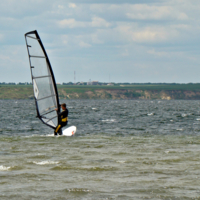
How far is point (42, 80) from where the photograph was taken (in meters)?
17.2

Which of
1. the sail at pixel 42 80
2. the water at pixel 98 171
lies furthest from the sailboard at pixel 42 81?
the water at pixel 98 171

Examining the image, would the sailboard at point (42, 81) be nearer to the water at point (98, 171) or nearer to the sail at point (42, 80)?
the sail at point (42, 80)

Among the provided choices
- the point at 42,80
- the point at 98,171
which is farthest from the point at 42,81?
the point at 98,171

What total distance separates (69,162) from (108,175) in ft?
7.61

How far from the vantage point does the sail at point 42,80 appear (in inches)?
643

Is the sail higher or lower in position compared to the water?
higher

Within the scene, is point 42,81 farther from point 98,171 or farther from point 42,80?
point 98,171

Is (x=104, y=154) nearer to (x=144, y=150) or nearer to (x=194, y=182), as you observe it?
(x=144, y=150)

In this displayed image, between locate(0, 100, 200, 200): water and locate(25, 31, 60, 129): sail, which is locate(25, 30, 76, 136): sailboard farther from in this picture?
locate(0, 100, 200, 200): water

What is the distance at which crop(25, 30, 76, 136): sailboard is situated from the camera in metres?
16.3

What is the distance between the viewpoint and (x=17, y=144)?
17.8 metres

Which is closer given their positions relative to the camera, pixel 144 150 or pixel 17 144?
pixel 144 150

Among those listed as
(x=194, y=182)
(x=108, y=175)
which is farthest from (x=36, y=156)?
(x=194, y=182)

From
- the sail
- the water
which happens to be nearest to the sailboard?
the sail
